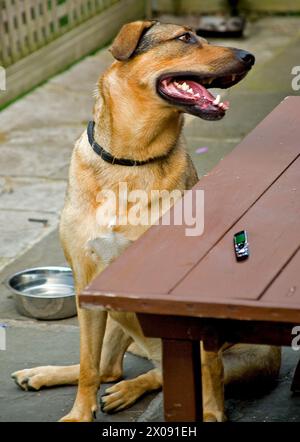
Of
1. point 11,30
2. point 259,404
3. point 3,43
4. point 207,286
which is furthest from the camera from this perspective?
point 11,30

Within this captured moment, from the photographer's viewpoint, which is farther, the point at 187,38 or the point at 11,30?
the point at 11,30

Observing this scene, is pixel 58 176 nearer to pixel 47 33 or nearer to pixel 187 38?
pixel 47 33

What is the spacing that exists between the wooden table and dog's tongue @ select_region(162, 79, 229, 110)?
0.50 metres

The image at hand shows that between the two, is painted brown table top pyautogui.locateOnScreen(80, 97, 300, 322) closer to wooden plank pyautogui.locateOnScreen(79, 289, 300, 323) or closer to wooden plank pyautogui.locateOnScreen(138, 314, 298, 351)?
wooden plank pyautogui.locateOnScreen(79, 289, 300, 323)

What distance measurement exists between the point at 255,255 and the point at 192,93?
3.75ft

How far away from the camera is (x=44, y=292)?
599 cm

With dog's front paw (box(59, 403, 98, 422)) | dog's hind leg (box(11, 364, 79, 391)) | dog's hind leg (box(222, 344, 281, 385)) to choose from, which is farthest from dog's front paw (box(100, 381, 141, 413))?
dog's hind leg (box(222, 344, 281, 385))

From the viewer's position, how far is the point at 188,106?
4.51 m

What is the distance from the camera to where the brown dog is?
454 centimetres

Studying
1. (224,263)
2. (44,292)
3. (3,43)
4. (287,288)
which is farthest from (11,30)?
(287,288)

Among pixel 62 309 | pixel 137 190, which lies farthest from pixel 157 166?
pixel 62 309

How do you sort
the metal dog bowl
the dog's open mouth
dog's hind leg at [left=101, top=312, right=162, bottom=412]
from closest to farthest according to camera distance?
the dog's open mouth
dog's hind leg at [left=101, top=312, right=162, bottom=412]
the metal dog bowl

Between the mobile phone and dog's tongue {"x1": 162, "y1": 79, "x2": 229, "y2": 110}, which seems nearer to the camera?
the mobile phone

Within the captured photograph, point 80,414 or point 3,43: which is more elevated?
point 3,43
